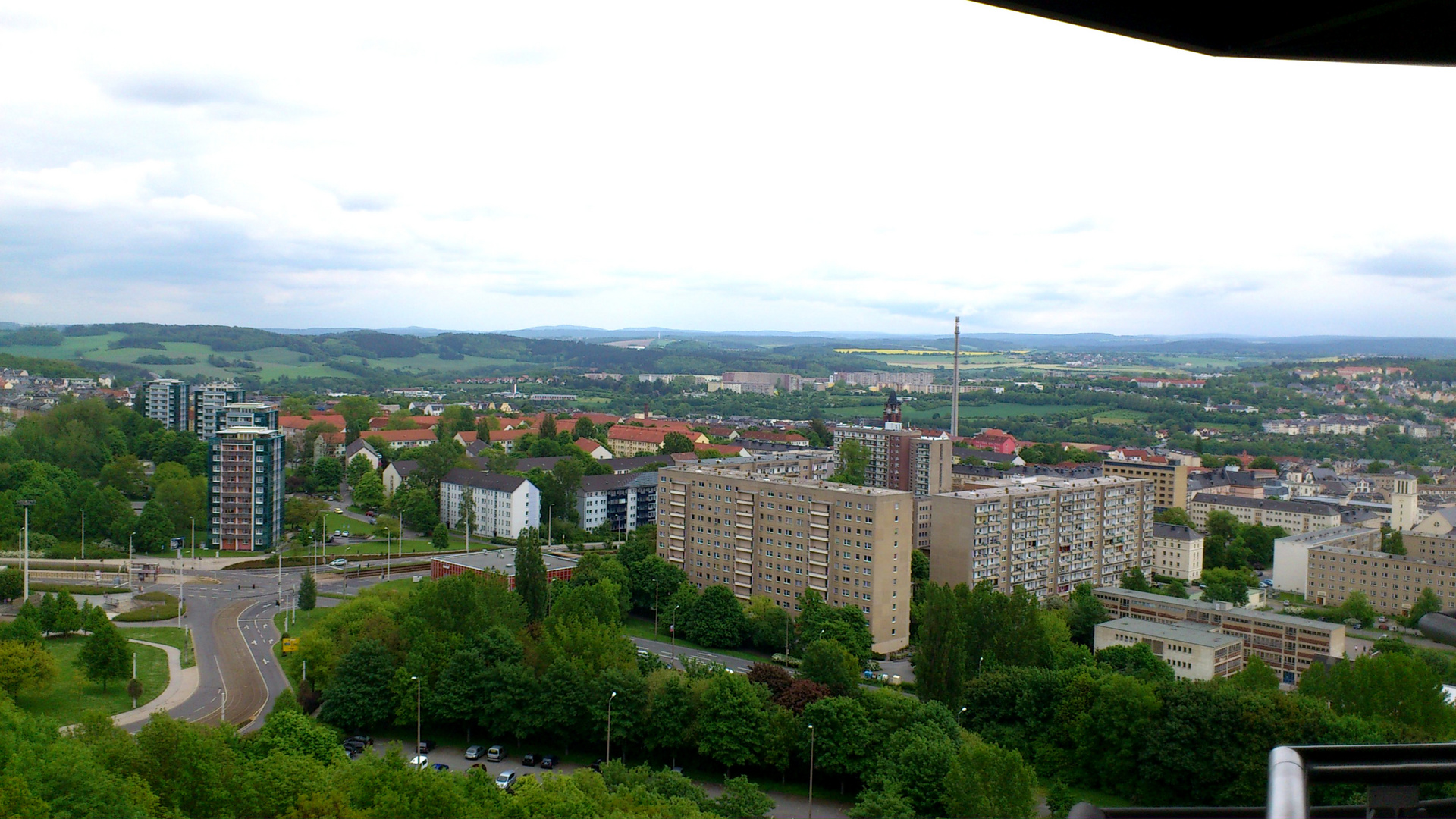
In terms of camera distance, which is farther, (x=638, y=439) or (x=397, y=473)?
(x=638, y=439)

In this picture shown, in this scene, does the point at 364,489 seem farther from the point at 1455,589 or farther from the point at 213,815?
the point at 1455,589

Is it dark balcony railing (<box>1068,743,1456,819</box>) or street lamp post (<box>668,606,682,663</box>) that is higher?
dark balcony railing (<box>1068,743,1456,819</box>)

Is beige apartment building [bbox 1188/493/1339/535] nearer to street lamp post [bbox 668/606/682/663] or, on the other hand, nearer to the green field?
street lamp post [bbox 668/606/682/663]

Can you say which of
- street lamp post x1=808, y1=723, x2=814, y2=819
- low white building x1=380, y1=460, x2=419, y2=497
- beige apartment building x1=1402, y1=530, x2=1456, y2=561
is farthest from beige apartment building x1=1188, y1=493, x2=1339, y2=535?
low white building x1=380, y1=460, x2=419, y2=497

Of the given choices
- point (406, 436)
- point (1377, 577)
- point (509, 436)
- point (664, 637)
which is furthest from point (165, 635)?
point (509, 436)

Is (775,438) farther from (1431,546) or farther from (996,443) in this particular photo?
(1431,546)

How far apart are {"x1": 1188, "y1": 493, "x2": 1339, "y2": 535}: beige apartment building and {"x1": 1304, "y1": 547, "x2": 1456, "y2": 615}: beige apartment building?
10.1 feet

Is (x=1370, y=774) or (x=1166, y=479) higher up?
(x=1370, y=774)

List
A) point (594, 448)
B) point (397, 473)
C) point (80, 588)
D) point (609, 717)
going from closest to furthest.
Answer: point (609, 717) < point (80, 588) < point (397, 473) < point (594, 448)

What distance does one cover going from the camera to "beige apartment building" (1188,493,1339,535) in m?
18.0

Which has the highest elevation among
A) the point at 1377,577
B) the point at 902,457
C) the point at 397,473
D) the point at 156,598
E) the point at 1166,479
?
the point at 902,457

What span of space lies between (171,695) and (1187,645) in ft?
31.3

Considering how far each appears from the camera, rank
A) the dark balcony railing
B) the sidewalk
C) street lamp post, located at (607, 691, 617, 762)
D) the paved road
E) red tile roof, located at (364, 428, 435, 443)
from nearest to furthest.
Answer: the dark balcony railing, street lamp post, located at (607, 691, 617, 762), the sidewalk, the paved road, red tile roof, located at (364, 428, 435, 443)

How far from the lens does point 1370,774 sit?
2.46 ft
